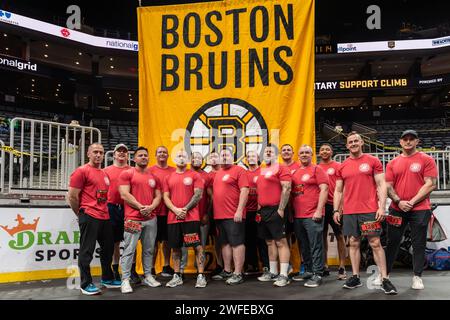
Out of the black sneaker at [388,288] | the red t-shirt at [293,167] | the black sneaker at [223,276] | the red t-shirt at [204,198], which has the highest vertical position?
the red t-shirt at [293,167]

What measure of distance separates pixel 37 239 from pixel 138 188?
5.93ft

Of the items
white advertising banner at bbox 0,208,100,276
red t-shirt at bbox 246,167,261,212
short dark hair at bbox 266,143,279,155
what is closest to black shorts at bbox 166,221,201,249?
red t-shirt at bbox 246,167,261,212

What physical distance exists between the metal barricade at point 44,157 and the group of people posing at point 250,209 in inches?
53.2

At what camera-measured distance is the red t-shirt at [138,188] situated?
15.4ft

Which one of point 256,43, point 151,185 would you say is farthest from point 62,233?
point 256,43

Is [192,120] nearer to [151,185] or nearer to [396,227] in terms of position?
[151,185]

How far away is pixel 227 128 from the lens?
5895mm

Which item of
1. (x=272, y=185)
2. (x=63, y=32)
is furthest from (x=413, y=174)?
(x=63, y=32)

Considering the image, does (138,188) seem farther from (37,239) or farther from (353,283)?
(353,283)

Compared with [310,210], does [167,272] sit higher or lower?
lower

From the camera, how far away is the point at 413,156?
4.58m

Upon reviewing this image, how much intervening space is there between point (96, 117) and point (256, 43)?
62.6 feet

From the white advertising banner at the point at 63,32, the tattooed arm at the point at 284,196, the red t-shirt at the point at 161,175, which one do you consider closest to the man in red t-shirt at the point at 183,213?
the red t-shirt at the point at 161,175

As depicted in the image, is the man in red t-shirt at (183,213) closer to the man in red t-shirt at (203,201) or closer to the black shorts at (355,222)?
the man in red t-shirt at (203,201)
